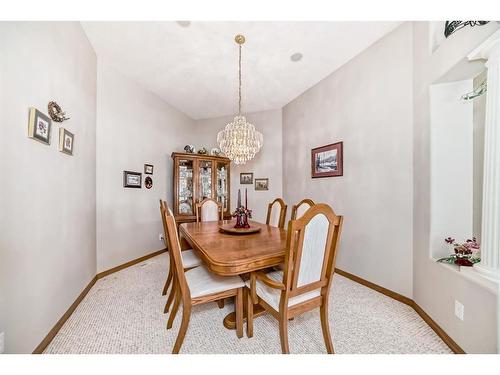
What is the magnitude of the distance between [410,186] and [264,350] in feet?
6.47

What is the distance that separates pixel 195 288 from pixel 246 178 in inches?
119

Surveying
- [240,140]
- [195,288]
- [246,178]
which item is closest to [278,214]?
[240,140]

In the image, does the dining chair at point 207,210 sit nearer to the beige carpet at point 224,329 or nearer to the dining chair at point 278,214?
the dining chair at point 278,214

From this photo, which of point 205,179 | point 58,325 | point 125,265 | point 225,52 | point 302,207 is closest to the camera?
point 58,325

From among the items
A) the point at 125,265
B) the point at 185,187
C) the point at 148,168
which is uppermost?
the point at 148,168

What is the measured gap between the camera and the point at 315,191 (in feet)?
10.3

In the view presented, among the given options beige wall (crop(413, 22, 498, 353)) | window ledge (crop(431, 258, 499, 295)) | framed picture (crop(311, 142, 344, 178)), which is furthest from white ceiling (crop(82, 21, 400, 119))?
window ledge (crop(431, 258, 499, 295))

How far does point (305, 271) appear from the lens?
121cm

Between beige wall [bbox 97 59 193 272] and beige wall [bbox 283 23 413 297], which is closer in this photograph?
beige wall [bbox 283 23 413 297]

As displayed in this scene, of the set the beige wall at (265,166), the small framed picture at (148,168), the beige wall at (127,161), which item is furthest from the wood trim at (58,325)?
the beige wall at (265,166)

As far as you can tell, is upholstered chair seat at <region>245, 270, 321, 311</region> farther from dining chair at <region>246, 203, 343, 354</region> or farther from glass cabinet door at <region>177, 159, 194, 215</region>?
glass cabinet door at <region>177, 159, 194, 215</region>

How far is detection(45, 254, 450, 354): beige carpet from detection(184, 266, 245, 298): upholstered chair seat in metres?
0.41

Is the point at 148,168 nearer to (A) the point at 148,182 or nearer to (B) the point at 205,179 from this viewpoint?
(A) the point at 148,182

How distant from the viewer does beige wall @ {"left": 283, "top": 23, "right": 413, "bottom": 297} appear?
1.98m
